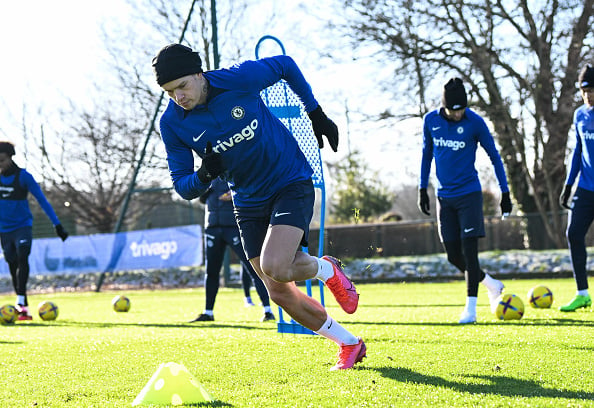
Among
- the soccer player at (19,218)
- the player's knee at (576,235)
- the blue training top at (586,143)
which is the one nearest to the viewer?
the blue training top at (586,143)

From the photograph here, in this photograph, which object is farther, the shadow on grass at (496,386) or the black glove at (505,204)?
the black glove at (505,204)

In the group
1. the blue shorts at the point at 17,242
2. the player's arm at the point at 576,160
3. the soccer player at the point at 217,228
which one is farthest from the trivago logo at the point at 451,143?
the blue shorts at the point at 17,242

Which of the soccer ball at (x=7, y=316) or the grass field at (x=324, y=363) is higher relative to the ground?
the grass field at (x=324, y=363)

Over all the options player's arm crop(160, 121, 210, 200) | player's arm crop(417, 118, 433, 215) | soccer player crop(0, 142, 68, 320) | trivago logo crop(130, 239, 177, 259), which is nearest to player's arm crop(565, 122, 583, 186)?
player's arm crop(417, 118, 433, 215)

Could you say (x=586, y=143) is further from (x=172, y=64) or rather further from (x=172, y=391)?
(x=172, y=391)

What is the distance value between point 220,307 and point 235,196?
6.91m

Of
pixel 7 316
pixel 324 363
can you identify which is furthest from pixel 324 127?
pixel 7 316

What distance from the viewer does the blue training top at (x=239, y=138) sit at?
4.31 m

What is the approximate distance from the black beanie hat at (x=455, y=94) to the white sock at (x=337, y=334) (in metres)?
3.25

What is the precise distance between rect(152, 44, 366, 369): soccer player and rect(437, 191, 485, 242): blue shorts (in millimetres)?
2822

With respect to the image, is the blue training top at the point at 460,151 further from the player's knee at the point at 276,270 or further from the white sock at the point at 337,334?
the player's knee at the point at 276,270

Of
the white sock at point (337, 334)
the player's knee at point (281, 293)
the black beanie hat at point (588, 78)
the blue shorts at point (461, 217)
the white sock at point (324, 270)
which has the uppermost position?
the black beanie hat at point (588, 78)

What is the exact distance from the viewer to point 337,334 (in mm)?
4551

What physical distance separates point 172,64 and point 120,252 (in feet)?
49.9
